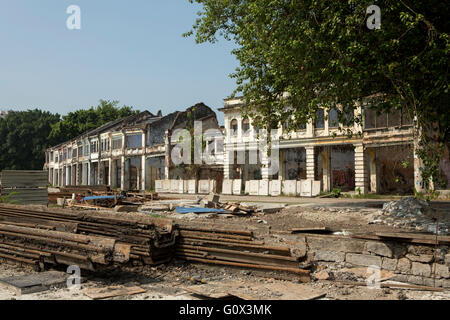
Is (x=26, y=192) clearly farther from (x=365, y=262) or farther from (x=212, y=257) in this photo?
(x=365, y=262)

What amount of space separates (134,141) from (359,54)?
37.5 m

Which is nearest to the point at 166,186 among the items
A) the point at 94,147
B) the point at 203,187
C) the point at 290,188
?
the point at 203,187

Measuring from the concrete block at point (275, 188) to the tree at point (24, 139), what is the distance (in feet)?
189

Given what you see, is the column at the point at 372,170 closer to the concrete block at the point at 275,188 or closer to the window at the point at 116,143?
the concrete block at the point at 275,188

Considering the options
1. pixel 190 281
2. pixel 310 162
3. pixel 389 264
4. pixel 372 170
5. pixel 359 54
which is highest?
pixel 359 54

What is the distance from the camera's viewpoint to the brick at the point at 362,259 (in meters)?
8.70

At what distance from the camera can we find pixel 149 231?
8828 millimetres

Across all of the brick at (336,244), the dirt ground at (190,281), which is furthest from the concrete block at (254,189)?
the brick at (336,244)

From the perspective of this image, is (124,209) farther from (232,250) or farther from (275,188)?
(275,188)

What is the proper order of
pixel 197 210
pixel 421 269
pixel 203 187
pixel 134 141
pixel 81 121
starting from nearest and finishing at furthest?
1. pixel 421 269
2. pixel 197 210
3. pixel 203 187
4. pixel 134 141
5. pixel 81 121

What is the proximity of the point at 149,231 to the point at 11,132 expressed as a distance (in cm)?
7274

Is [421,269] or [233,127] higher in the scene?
[233,127]

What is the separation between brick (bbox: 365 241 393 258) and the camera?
8609mm

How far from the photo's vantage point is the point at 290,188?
28.2m
